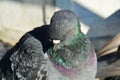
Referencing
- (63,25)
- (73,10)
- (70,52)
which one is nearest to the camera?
(63,25)

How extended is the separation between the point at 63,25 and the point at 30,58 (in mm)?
492

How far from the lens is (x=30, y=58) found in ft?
13.6

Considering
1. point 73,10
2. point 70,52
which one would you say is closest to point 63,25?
point 70,52

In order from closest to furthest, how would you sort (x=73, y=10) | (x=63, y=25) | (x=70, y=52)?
(x=63, y=25)
(x=70, y=52)
(x=73, y=10)

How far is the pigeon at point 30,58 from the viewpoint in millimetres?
4152

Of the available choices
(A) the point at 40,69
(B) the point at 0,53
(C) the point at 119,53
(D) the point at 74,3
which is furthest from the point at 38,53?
(D) the point at 74,3

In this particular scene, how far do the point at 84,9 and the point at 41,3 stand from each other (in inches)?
24.0

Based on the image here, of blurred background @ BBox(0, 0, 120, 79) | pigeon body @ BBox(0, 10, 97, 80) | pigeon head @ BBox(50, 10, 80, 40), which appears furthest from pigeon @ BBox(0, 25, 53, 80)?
blurred background @ BBox(0, 0, 120, 79)

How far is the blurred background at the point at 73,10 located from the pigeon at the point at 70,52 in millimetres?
2327

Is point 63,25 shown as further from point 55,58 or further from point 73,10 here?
point 73,10

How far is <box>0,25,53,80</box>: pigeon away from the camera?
4.15m

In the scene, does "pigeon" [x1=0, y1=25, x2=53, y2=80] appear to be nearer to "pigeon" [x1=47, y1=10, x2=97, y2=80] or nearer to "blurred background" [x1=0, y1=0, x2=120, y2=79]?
"pigeon" [x1=47, y1=10, x2=97, y2=80]

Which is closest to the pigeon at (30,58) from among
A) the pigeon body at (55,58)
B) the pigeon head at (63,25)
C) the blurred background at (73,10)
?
the pigeon body at (55,58)

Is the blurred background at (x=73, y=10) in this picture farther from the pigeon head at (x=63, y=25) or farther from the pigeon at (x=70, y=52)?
the pigeon head at (x=63, y=25)
